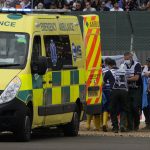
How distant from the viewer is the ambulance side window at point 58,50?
1795 centimetres

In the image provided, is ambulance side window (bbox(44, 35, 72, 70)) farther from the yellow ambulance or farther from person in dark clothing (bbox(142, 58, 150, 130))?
person in dark clothing (bbox(142, 58, 150, 130))

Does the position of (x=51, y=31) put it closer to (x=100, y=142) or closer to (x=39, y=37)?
(x=39, y=37)

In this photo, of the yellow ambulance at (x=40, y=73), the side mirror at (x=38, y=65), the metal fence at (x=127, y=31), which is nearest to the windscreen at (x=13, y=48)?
the yellow ambulance at (x=40, y=73)

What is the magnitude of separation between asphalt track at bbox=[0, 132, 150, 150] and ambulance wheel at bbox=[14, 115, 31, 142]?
14 cm

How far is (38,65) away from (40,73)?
319 mm

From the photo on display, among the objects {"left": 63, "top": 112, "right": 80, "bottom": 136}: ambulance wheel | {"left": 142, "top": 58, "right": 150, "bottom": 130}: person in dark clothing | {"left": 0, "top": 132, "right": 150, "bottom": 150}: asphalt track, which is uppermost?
{"left": 142, "top": 58, "right": 150, "bottom": 130}: person in dark clothing

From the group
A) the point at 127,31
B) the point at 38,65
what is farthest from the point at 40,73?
the point at 127,31

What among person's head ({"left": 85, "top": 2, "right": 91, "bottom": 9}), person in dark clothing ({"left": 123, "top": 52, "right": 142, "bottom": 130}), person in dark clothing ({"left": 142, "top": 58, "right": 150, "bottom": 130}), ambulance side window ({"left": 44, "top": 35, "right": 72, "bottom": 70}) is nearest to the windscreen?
ambulance side window ({"left": 44, "top": 35, "right": 72, "bottom": 70})

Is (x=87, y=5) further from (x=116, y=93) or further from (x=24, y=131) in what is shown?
(x=24, y=131)

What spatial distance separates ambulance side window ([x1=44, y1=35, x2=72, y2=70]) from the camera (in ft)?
58.9

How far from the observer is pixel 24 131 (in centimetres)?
1652

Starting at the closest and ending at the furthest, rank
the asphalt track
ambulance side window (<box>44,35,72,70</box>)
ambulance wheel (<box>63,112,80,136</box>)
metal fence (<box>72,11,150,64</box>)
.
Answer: the asphalt track, ambulance side window (<box>44,35,72,70</box>), ambulance wheel (<box>63,112,80,136</box>), metal fence (<box>72,11,150,64</box>)

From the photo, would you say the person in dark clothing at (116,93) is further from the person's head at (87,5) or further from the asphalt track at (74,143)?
the person's head at (87,5)

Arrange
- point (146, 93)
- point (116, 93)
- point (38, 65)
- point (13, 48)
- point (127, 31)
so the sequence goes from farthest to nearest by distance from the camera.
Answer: point (127, 31), point (146, 93), point (116, 93), point (13, 48), point (38, 65)
